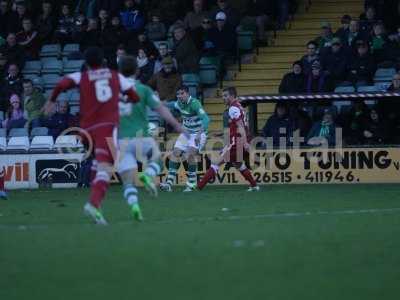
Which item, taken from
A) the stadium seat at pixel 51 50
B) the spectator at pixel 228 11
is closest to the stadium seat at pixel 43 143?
the stadium seat at pixel 51 50

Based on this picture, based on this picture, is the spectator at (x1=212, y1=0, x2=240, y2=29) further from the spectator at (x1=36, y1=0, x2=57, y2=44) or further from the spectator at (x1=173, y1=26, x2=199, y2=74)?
the spectator at (x1=36, y1=0, x2=57, y2=44)

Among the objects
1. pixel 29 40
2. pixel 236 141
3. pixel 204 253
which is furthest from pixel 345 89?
pixel 204 253

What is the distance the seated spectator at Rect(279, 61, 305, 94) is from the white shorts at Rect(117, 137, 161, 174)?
10177mm

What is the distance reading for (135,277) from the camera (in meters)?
9.96

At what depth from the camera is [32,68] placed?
97.7 ft

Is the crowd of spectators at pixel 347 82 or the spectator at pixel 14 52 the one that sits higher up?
the spectator at pixel 14 52

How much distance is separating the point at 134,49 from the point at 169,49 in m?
0.80

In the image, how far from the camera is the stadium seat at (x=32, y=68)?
97.1ft

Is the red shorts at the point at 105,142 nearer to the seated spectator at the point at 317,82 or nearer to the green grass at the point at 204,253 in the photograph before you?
the green grass at the point at 204,253

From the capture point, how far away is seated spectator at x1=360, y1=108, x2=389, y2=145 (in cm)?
2492

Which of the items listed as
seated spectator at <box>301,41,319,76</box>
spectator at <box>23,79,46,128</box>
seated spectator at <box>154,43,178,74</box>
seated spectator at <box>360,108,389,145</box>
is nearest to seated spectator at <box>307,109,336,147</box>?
seated spectator at <box>360,108,389,145</box>

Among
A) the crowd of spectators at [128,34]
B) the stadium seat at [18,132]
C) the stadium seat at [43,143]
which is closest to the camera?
the stadium seat at [43,143]

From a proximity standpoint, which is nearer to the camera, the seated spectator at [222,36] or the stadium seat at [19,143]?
the stadium seat at [19,143]

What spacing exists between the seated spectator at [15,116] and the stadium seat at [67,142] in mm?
1716
